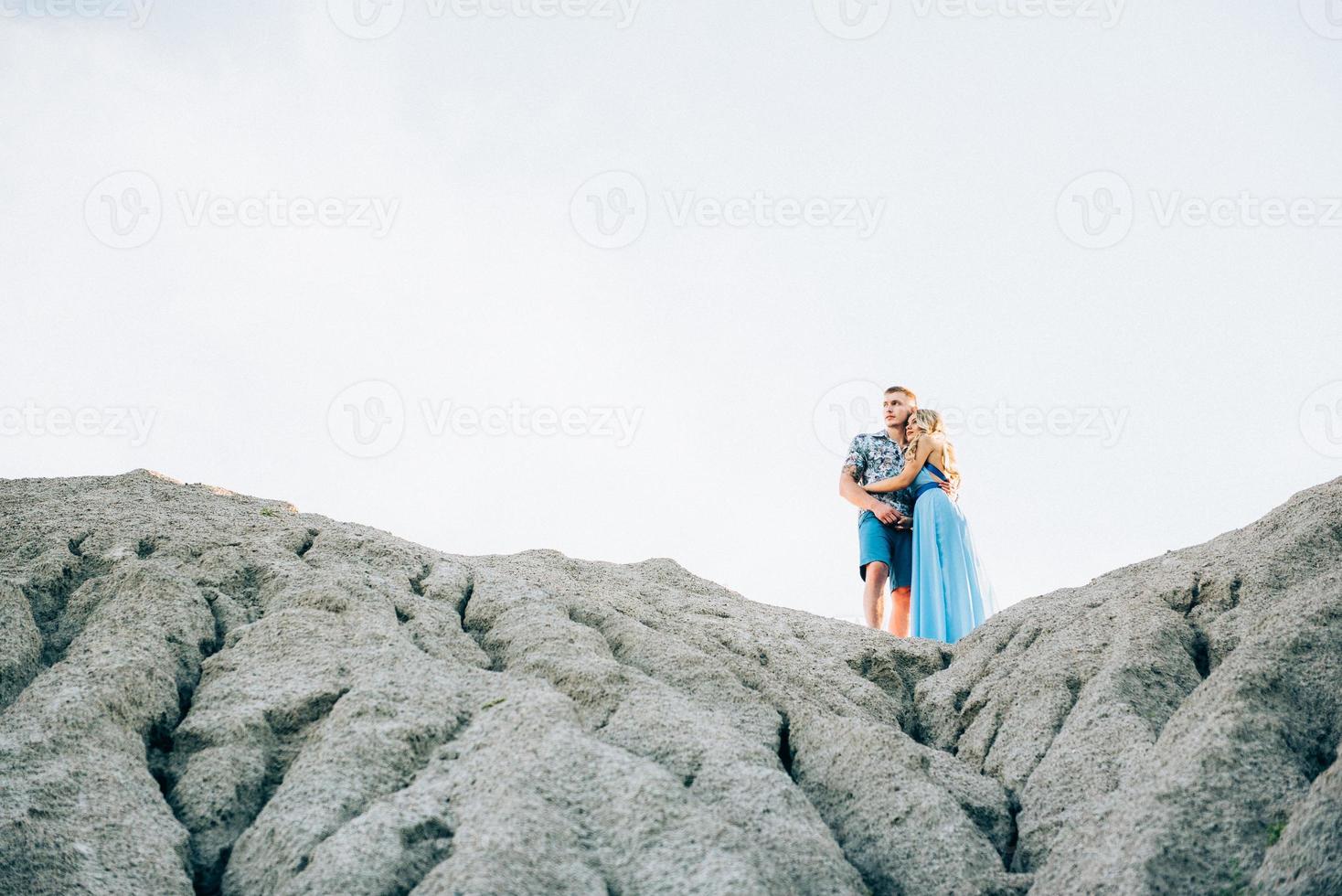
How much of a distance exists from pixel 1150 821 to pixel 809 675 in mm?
2804

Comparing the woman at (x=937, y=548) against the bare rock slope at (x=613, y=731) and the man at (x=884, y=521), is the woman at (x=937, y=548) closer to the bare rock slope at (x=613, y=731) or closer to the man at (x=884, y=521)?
the man at (x=884, y=521)

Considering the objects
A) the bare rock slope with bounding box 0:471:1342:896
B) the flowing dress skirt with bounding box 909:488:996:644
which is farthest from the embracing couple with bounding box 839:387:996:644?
the bare rock slope with bounding box 0:471:1342:896

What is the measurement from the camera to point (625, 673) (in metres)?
6.45

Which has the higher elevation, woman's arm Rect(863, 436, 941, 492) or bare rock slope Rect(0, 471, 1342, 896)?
woman's arm Rect(863, 436, 941, 492)

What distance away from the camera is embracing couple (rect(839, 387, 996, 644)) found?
10773 mm

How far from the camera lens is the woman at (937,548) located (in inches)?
417

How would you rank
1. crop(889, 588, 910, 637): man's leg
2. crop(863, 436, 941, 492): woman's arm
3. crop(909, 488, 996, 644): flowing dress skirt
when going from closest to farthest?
1. crop(909, 488, 996, 644): flowing dress skirt
2. crop(889, 588, 910, 637): man's leg
3. crop(863, 436, 941, 492): woman's arm

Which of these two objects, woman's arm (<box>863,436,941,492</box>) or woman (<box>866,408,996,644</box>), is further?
woman's arm (<box>863,436,941,492</box>)

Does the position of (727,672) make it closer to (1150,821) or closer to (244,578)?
(1150,821)

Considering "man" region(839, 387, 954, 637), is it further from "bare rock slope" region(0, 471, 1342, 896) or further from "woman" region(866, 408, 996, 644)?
"bare rock slope" region(0, 471, 1342, 896)

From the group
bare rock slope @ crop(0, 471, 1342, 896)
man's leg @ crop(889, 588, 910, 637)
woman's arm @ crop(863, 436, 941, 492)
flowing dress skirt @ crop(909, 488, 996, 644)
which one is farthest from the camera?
woman's arm @ crop(863, 436, 941, 492)

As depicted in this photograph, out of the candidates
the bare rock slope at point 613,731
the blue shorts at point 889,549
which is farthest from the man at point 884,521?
the bare rock slope at point 613,731

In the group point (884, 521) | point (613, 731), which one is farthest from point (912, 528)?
point (613, 731)

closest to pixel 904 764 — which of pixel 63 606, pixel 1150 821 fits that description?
pixel 1150 821
